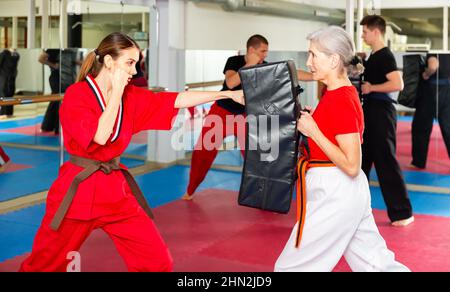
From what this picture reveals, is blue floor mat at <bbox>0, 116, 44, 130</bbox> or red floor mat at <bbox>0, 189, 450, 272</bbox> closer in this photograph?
red floor mat at <bbox>0, 189, 450, 272</bbox>

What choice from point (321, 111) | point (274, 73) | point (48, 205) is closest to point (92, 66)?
point (48, 205)

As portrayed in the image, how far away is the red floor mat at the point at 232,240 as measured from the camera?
4086 millimetres

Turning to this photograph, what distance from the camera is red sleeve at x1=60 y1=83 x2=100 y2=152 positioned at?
2.67 m

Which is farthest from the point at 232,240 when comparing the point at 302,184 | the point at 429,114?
the point at 429,114

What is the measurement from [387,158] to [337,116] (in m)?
2.69

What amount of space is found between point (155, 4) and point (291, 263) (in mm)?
5341

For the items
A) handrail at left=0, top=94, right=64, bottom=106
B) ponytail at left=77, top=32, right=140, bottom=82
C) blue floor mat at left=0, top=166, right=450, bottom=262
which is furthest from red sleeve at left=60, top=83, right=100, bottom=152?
handrail at left=0, top=94, right=64, bottom=106

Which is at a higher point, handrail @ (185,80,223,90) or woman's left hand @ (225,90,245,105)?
handrail @ (185,80,223,90)

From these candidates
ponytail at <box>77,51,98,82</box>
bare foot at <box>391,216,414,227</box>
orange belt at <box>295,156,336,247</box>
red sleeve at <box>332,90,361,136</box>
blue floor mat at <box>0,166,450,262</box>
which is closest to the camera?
red sleeve at <box>332,90,361,136</box>

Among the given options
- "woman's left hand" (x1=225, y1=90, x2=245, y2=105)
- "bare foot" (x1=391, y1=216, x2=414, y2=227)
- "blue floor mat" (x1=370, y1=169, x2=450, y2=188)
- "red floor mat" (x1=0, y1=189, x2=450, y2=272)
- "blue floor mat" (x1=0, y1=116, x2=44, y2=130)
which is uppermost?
"woman's left hand" (x1=225, y1=90, x2=245, y2=105)

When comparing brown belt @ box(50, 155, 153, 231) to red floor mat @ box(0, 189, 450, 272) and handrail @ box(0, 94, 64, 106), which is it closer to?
red floor mat @ box(0, 189, 450, 272)

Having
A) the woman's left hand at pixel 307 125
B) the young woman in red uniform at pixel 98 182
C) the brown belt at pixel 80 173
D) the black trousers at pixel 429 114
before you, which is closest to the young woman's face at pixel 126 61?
the young woman in red uniform at pixel 98 182

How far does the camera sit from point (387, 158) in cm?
521

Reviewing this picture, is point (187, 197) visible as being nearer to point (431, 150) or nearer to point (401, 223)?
point (401, 223)
